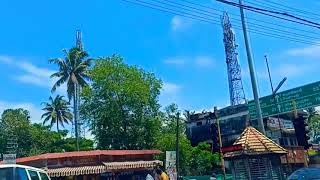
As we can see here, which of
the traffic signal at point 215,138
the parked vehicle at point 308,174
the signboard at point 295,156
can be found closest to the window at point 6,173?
the parked vehicle at point 308,174

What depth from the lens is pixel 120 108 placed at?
42812 mm

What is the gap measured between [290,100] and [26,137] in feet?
119

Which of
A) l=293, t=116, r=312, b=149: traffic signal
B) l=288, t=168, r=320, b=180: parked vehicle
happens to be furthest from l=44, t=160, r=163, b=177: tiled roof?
l=288, t=168, r=320, b=180: parked vehicle

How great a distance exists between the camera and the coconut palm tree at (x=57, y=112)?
6550cm

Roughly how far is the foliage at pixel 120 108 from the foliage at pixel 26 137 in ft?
26.3

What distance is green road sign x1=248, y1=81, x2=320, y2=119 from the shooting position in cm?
2370

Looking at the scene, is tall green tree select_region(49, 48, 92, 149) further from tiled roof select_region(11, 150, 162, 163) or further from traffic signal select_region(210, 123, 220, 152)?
traffic signal select_region(210, 123, 220, 152)

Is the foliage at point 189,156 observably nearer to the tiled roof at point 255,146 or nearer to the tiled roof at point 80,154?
the tiled roof at point 80,154

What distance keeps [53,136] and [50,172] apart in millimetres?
27335

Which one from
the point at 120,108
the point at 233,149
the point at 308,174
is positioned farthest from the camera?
the point at 120,108

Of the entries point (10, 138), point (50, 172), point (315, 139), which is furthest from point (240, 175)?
point (315, 139)

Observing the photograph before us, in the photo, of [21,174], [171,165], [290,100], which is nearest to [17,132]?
[171,165]

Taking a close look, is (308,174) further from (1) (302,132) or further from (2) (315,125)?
(2) (315,125)

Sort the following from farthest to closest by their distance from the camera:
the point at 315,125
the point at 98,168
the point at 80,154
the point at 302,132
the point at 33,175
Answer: the point at 315,125, the point at 80,154, the point at 98,168, the point at 302,132, the point at 33,175
